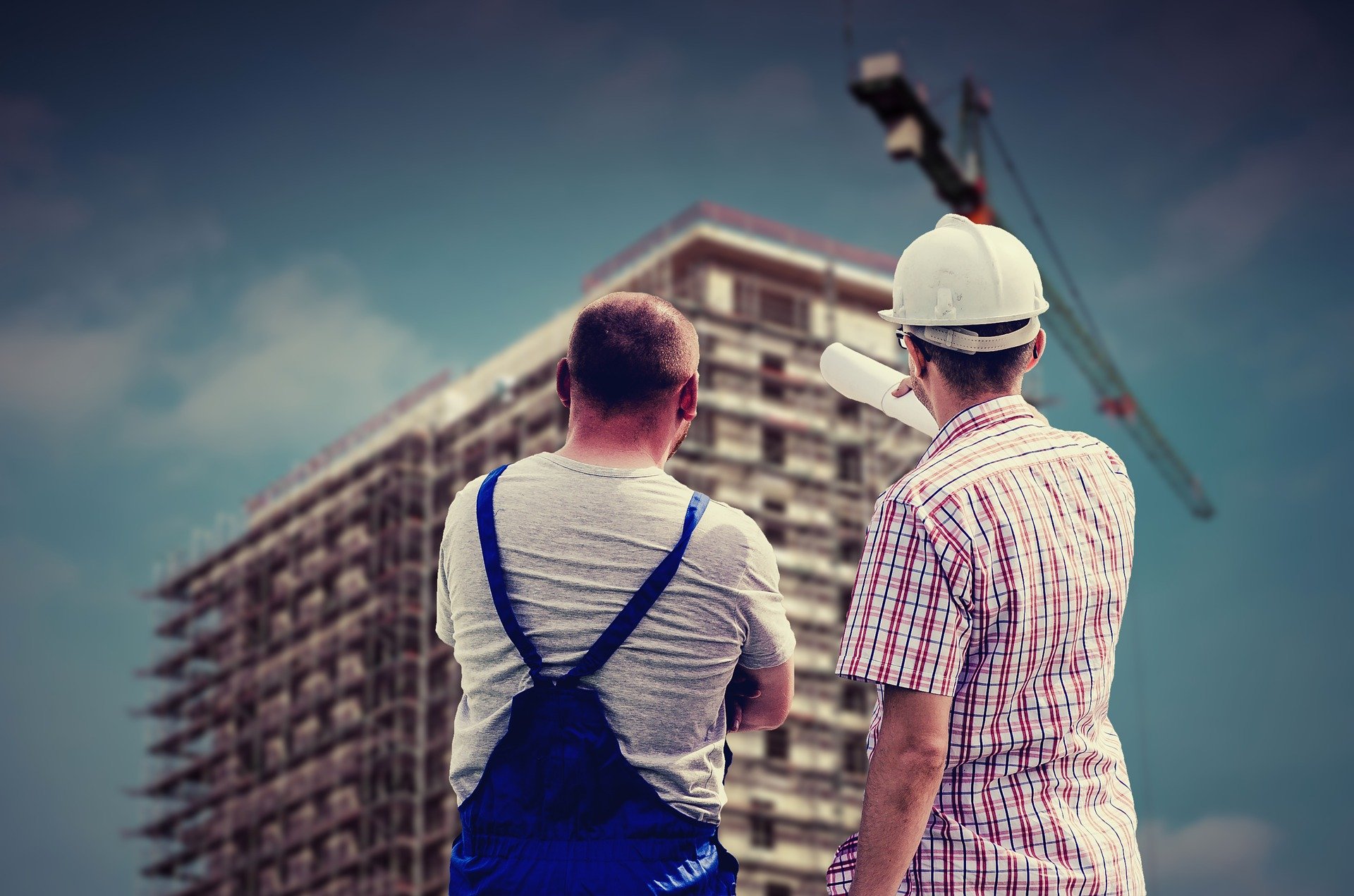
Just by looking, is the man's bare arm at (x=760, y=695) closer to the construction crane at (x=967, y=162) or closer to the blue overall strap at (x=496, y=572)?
the blue overall strap at (x=496, y=572)

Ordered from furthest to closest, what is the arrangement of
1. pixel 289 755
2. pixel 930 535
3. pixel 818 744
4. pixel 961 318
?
pixel 289 755 < pixel 818 744 < pixel 961 318 < pixel 930 535

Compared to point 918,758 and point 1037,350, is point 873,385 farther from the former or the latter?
point 918,758

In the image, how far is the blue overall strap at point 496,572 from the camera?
3.03 meters

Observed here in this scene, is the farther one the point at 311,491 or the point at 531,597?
the point at 311,491

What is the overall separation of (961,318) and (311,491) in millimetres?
77100

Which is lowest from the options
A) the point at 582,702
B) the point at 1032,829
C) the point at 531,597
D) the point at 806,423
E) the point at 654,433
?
the point at 1032,829

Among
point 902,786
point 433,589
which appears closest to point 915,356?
point 902,786

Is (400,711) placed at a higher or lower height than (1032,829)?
higher

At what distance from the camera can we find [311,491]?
7831 centimetres

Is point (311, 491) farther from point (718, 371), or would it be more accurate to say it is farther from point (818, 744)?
point (818, 744)

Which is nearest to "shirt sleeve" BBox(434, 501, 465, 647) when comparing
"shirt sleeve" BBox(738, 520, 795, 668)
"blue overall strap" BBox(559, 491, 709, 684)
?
"blue overall strap" BBox(559, 491, 709, 684)

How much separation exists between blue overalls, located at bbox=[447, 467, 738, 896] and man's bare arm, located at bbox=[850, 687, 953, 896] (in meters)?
0.33

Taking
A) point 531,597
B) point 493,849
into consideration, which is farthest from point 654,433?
point 493,849

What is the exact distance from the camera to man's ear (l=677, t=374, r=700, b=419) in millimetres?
3273
